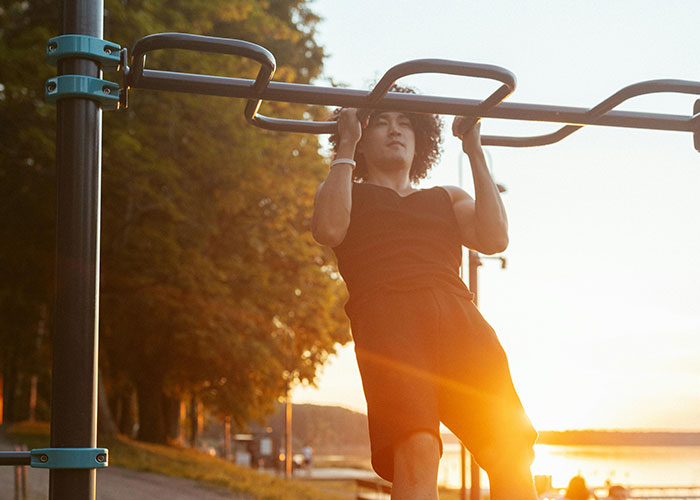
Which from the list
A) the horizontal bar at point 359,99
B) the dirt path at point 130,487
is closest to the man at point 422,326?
the horizontal bar at point 359,99

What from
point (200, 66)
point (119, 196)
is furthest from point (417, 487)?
point (119, 196)

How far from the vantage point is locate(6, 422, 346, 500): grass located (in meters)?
12.5

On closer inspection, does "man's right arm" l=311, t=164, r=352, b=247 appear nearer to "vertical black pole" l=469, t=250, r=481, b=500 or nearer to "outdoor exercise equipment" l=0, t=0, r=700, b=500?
"outdoor exercise equipment" l=0, t=0, r=700, b=500

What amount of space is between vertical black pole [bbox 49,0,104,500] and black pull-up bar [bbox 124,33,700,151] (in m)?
0.22

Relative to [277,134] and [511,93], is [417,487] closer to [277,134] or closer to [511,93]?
[511,93]

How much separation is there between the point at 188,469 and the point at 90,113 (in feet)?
42.9

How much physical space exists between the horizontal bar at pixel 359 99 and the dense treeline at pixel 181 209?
9.86 meters

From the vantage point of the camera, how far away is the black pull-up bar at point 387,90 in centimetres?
182

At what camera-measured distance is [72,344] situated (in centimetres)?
168

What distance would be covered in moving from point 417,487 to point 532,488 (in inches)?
11.7

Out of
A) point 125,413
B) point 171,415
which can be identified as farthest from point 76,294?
point 125,413

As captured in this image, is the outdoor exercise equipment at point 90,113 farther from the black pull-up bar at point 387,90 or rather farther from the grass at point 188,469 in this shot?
the grass at point 188,469

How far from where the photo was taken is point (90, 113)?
1797 mm

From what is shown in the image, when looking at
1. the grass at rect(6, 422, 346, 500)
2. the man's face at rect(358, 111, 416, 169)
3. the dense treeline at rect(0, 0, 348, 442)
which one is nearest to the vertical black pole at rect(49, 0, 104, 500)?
the man's face at rect(358, 111, 416, 169)
